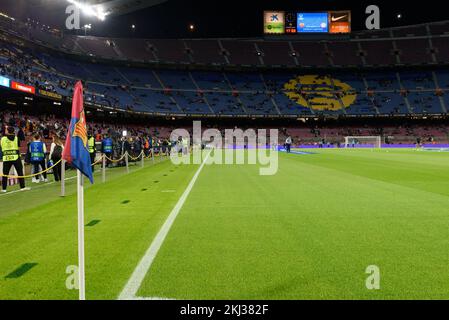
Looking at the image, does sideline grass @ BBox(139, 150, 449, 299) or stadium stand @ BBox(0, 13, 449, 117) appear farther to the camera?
stadium stand @ BBox(0, 13, 449, 117)

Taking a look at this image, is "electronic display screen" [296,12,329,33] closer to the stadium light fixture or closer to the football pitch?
the stadium light fixture

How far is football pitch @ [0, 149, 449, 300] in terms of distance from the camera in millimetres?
3783

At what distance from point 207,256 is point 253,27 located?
72.7 metres

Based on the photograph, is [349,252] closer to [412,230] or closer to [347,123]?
[412,230]

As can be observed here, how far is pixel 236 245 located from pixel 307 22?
2707 inches

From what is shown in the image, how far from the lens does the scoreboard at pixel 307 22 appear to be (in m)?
66.6

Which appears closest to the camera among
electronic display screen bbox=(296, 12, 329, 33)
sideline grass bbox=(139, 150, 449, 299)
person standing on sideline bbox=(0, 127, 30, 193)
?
sideline grass bbox=(139, 150, 449, 299)

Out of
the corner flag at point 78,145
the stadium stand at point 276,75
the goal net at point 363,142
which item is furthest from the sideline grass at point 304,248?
the stadium stand at point 276,75

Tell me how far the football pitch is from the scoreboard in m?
62.7

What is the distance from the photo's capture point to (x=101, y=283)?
3910mm

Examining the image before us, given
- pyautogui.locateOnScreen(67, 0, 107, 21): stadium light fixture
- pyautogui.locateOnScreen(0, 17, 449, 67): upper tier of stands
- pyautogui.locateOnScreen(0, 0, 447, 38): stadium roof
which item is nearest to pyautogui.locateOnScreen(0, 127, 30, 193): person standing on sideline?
pyautogui.locateOnScreen(67, 0, 107, 21): stadium light fixture
